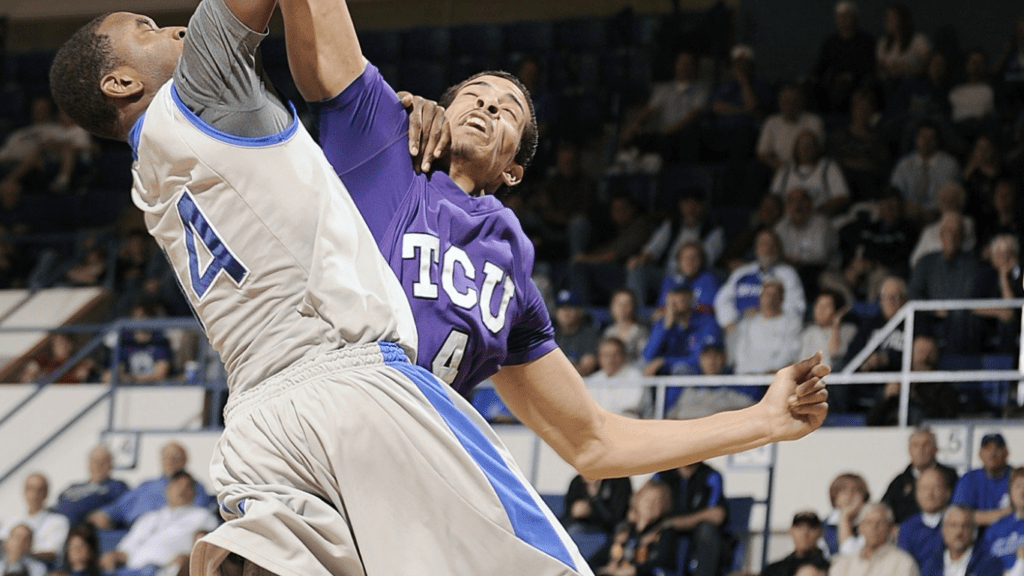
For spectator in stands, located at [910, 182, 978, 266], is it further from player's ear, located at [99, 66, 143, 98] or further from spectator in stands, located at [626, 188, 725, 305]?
player's ear, located at [99, 66, 143, 98]

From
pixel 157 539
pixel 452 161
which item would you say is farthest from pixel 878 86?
pixel 452 161

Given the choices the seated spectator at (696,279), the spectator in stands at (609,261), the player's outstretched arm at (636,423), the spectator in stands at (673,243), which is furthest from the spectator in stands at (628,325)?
the player's outstretched arm at (636,423)

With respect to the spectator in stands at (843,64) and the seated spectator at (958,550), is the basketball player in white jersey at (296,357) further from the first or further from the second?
the spectator in stands at (843,64)

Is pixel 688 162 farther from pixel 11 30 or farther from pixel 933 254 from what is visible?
pixel 11 30

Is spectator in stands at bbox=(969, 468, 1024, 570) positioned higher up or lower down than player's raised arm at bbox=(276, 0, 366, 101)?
lower down

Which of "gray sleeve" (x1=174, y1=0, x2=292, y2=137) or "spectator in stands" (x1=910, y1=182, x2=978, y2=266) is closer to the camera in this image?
"gray sleeve" (x1=174, y1=0, x2=292, y2=137)

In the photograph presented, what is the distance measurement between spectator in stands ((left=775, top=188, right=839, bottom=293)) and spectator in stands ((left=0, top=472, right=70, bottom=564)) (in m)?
4.70

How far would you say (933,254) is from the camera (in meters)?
7.52

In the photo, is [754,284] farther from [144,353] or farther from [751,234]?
[144,353]

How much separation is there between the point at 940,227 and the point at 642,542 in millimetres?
2536

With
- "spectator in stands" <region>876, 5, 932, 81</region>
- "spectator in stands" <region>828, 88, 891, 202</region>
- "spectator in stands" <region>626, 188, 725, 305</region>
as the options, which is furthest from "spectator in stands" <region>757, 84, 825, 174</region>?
"spectator in stands" <region>876, 5, 932, 81</region>

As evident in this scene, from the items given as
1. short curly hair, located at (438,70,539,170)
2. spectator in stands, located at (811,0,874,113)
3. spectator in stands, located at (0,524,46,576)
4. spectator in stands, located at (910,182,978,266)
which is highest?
spectator in stands, located at (811,0,874,113)

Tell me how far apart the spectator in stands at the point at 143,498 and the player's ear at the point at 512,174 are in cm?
569

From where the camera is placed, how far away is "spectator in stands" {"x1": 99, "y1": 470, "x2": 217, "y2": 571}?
7766 mm
